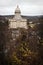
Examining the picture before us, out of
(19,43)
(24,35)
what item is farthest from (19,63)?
(24,35)

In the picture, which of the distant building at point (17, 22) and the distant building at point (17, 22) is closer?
the distant building at point (17, 22)

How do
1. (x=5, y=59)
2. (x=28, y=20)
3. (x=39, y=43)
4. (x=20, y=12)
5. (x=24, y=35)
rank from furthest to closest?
(x=28, y=20), (x=20, y=12), (x=24, y=35), (x=39, y=43), (x=5, y=59)

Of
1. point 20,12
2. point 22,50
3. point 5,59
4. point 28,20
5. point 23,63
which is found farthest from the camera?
point 28,20

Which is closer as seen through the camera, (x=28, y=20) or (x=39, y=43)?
(x=39, y=43)

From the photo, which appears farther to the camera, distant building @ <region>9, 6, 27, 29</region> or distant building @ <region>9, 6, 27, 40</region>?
distant building @ <region>9, 6, 27, 29</region>

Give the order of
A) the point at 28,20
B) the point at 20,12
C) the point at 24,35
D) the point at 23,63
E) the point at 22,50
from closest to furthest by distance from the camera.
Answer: the point at 23,63 < the point at 22,50 < the point at 24,35 < the point at 20,12 < the point at 28,20

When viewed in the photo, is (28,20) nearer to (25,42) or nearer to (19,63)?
(25,42)

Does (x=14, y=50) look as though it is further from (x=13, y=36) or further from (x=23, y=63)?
(x=13, y=36)

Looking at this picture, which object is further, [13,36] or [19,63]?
[13,36]

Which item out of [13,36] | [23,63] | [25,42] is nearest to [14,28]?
[13,36]
